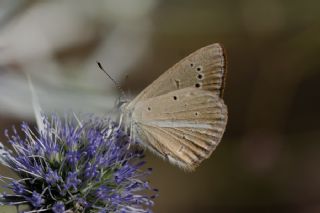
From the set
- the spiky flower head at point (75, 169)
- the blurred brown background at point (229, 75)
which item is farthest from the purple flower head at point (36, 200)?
the blurred brown background at point (229, 75)

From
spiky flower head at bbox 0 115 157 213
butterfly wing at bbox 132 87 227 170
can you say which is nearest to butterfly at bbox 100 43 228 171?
butterfly wing at bbox 132 87 227 170

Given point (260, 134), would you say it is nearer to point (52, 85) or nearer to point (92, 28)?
point (92, 28)

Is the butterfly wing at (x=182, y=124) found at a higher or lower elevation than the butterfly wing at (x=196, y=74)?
lower

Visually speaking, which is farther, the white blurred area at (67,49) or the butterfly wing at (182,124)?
the white blurred area at (67,49)

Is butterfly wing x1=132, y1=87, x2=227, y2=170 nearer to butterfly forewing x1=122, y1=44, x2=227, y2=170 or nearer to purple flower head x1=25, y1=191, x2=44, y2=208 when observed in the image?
butterfly forewing x1=122, y1=44, x2=227, y2=170

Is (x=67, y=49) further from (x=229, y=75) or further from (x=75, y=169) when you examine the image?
(x=229, y=75)

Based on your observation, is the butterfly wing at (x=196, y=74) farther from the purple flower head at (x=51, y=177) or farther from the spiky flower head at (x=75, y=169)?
the purple flower head at (x=51, y=177)
